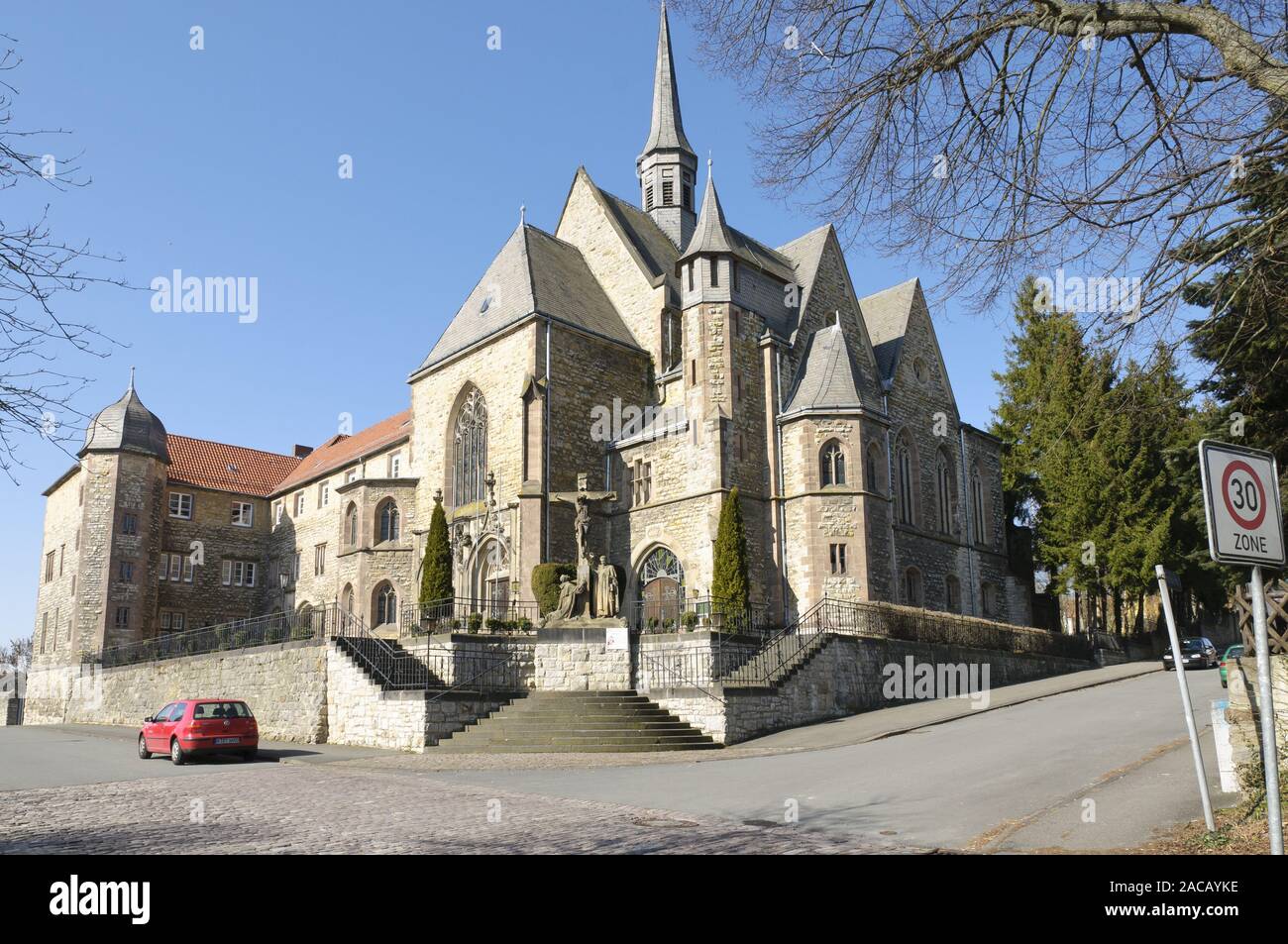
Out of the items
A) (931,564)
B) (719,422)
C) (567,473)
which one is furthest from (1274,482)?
(931,564)

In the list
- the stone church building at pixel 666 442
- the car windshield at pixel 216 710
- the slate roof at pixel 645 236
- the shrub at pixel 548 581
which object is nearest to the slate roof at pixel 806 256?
the stone church building at pixel 666 442

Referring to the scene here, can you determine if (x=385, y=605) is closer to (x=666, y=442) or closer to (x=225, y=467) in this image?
(x=666, y=442)

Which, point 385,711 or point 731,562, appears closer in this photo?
point 385,711

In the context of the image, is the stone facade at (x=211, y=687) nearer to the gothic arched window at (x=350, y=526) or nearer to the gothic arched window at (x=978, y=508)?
the gothic arched window at (x=350, y=526)

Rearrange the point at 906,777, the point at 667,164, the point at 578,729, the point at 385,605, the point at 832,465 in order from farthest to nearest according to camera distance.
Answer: the point at 667,164 → the point at 385,605 → the point at 832,465 → the point at 578,729 → the point at 906,777

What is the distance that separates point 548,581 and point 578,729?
7.80 meters

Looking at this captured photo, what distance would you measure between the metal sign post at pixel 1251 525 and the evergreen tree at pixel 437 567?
24304mm

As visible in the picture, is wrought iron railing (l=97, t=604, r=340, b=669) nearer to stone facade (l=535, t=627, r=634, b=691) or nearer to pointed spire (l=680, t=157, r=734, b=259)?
stone facade (l=535, t=627, r=634, b=691)

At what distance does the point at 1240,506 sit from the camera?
5988 mm

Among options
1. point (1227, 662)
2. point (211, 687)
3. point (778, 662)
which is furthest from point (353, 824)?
point (211, 687)

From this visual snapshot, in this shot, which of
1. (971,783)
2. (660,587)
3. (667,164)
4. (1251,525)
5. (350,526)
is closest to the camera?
(1251,525)

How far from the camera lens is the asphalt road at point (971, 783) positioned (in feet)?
31.3

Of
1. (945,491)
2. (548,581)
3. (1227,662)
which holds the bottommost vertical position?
(1227,662)

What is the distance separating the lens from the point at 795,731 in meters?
21.6
